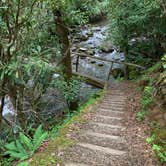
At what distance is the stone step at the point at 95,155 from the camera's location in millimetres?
4156

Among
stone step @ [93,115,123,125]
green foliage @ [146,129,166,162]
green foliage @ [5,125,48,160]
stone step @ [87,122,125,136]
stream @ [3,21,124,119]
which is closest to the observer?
green foliage @ [146,129,166,162]

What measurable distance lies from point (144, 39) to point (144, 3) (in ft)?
7.47

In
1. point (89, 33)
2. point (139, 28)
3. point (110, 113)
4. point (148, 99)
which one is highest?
point (139, 28)

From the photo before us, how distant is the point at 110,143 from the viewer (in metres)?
4.83

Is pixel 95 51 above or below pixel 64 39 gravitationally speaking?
below

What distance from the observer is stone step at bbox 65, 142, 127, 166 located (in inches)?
164

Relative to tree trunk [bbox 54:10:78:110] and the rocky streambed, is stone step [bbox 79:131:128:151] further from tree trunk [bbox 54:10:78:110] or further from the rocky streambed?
the rocky streambed

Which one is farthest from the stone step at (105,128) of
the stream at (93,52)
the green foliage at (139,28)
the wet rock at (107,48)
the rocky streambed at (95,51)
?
the wet rock at (107,48)

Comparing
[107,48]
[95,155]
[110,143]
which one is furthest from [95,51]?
[95,155]

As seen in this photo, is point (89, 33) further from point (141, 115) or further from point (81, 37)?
point (141, 115)

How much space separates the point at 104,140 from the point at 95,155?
644 millimetres

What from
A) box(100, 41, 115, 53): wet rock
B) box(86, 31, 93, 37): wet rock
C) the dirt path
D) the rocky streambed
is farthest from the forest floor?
box(86, 31, 93, 37): wet rock

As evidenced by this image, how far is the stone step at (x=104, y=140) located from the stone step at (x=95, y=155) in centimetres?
15

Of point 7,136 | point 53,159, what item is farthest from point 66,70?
point 53,159
